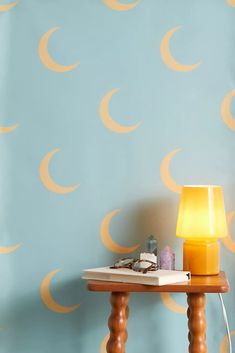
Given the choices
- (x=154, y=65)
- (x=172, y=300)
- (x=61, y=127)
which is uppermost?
(x=154, y=65)

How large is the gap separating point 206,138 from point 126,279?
0.57 meters

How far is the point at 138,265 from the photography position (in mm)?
1830

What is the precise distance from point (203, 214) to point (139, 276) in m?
0.27

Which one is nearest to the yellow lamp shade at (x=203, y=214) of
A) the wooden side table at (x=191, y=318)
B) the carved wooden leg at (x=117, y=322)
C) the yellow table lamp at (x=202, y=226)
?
the yellow table lamp at (x=202, y=226)

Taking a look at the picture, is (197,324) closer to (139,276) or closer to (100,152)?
(139,276)

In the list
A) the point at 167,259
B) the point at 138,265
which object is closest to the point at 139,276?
the point at 138,265

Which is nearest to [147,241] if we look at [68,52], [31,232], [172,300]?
[172,300]

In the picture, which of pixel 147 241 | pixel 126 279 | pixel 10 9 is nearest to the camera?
pixel 126 279

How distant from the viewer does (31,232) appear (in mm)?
2088

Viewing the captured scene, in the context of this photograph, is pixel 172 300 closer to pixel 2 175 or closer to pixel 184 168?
pixel 184 168

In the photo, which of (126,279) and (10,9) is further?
(10,9)

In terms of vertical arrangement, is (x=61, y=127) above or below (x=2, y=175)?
above

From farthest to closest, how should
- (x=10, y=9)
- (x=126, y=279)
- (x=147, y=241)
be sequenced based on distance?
(x=10, y=9)
(x=147, y=241)
(x=126, y=279)

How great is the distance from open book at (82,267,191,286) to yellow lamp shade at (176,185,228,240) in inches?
5.3
